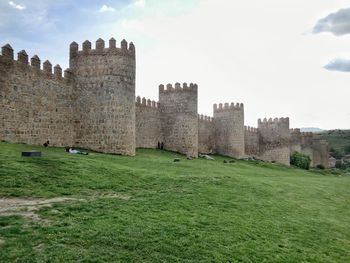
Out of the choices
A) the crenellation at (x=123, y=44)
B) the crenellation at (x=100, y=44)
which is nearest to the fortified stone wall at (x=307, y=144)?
the crenellation at (x=123, y=44)

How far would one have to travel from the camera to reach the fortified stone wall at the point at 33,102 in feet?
84.1

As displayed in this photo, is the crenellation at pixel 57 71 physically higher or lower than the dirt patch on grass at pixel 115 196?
higher

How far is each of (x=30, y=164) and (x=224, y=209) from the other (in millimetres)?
9097

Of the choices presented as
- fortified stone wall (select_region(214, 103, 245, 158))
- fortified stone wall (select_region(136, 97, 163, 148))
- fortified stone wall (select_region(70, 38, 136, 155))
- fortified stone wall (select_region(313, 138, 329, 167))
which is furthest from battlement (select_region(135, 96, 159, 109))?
fortified stone wall (select_region(313, 138, 329, 167))

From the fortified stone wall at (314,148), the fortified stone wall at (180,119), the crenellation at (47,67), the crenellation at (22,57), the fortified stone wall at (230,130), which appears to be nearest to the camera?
the crenellation at (22,57)

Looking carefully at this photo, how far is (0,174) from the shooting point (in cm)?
1534

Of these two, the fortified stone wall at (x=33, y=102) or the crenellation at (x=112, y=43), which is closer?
the fortified stone wall at (x=33, y=102)

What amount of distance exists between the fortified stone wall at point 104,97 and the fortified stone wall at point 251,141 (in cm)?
3722

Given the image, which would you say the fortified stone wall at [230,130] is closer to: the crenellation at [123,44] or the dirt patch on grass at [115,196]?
the crenellation at [123,44]

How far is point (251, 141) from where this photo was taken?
6725cm

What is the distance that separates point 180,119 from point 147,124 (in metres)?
4.67

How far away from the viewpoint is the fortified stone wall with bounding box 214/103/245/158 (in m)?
57.8

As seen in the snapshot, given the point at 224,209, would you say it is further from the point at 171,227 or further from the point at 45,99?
the point at 45,99

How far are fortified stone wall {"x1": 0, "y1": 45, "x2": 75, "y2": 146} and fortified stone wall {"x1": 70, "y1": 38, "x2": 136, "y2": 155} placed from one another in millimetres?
1068
